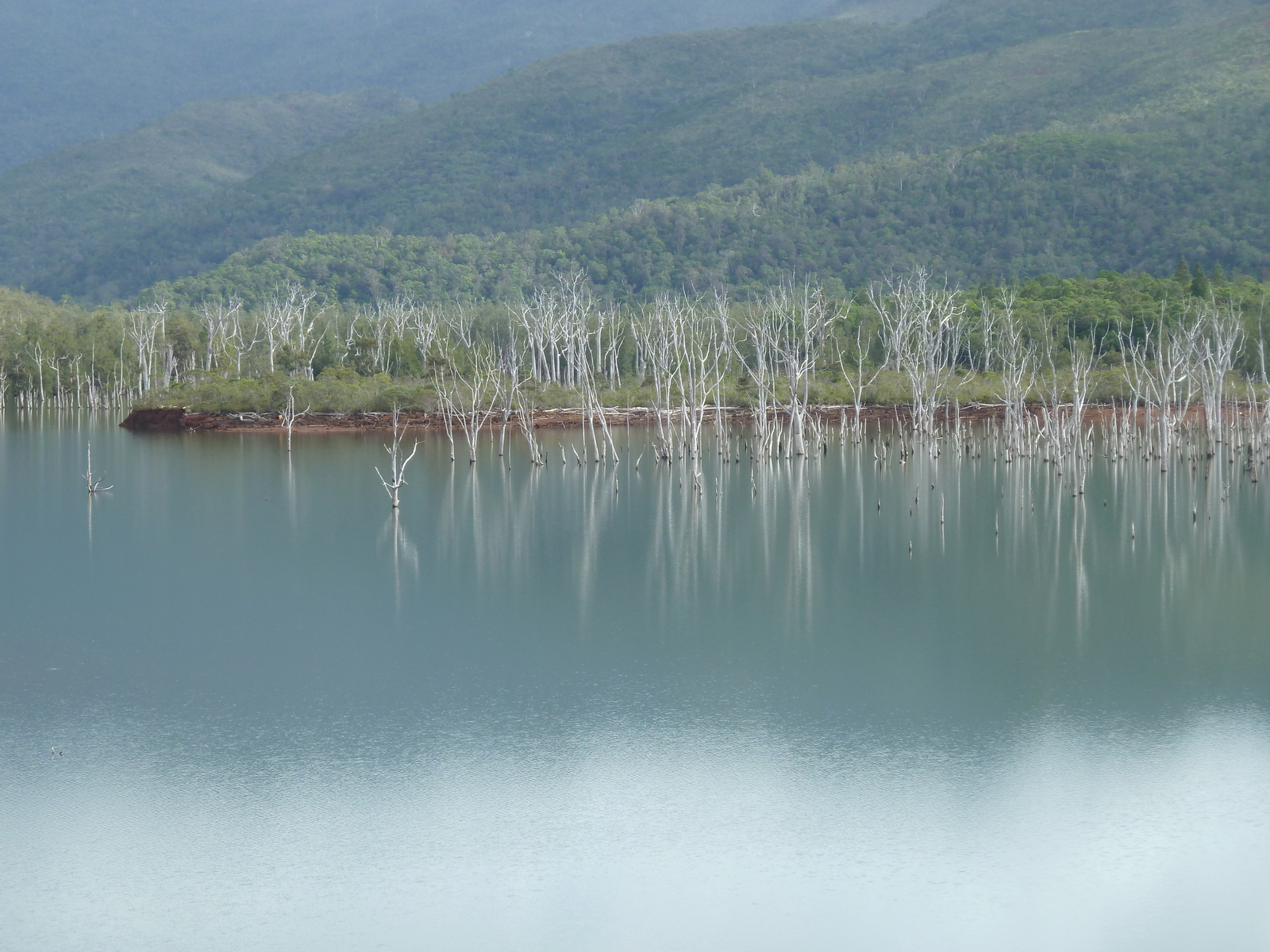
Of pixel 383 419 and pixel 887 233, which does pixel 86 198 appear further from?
pixel 383 419

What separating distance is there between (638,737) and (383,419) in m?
40.0

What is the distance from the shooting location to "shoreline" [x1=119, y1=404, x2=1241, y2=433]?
49875 mm

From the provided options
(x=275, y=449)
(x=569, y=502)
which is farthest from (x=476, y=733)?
(x=275, y=449)

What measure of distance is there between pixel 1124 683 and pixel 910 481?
16.9m

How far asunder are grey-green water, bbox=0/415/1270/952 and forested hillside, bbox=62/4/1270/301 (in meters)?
66.8

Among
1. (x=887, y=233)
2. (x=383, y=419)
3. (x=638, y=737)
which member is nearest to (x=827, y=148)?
(x=887, y=233)

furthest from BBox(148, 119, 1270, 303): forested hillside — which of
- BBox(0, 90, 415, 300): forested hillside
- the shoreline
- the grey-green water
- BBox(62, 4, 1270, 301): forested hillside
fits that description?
BBox(0, 90, 415, 300): forested hillside

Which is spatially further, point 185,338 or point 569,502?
point 185,338

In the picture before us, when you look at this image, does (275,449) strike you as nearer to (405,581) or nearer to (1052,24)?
(405,581)

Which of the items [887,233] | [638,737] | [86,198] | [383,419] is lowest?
[638,737]

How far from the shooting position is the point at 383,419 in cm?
5088

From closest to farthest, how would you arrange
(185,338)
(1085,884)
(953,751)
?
(1085,884) → (953,751) → (185,338)

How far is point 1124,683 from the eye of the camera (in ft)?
46.2

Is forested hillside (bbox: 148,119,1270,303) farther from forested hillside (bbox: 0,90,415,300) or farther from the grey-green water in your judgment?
forested hillside (bbox: 0,90,415,300)
